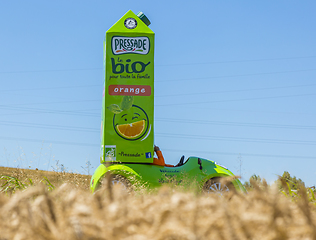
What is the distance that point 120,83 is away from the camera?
7.07 m

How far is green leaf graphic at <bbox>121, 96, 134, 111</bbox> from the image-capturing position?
699 cm

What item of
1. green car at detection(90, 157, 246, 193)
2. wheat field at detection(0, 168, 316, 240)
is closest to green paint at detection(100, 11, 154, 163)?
green car at detection(90, 157, 246, 193)

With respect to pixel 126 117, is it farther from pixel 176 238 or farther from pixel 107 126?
pixel 176 238

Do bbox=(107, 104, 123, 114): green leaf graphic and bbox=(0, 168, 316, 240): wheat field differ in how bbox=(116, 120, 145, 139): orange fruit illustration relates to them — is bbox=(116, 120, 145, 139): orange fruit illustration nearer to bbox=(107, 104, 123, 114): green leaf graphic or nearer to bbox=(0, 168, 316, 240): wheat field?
bbox=(107, 104, 123, 114): green leaf graphic

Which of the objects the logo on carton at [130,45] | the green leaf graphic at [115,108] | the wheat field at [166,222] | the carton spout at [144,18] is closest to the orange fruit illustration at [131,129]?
the green leaf graphic at [115,108]

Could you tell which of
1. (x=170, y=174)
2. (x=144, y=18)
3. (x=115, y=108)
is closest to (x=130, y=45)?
(x=144, y=18)

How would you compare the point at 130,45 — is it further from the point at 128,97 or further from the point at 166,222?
the point at 166,222

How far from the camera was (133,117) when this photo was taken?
7.01 meters

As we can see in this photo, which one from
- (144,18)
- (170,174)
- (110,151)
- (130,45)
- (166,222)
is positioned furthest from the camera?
(144,18)

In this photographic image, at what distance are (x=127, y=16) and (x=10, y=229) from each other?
6941 millimetres

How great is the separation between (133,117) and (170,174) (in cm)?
140

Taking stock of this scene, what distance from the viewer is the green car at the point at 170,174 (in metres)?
6.42

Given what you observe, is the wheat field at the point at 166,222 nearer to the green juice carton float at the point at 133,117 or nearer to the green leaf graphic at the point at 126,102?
the green juice carton float at the point at 133,117

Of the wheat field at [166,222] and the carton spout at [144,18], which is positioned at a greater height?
the carton spout at [144,18]
